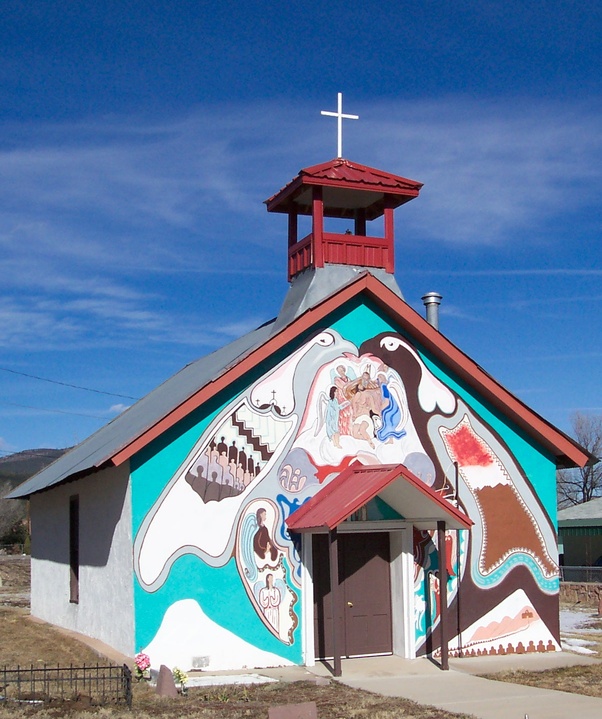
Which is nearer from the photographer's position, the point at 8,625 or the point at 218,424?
the point at 218,424

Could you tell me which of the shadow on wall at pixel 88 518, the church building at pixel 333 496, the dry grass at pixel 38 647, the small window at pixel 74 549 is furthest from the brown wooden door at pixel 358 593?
the small window at pixel 74 549

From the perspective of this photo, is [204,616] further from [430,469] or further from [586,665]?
[586,665]

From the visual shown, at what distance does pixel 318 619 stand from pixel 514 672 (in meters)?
3.23

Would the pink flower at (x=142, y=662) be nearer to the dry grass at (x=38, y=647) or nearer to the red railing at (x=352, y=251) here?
the dry grass at (x=38, y=647)

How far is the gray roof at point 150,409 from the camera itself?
52.8ft

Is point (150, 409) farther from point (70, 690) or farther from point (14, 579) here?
point (14, 579)

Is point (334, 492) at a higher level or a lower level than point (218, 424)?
lower

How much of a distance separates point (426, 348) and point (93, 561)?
7.17 meters

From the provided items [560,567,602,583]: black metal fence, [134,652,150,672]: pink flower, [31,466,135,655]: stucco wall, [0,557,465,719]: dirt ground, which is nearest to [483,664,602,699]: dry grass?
[0,557,465,719]: dirt ground

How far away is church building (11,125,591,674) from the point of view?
15453mm

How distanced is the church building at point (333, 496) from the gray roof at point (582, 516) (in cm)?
1955

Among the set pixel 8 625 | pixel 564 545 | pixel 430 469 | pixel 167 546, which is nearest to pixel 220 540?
pixel 167 546

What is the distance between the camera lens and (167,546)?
1543 cm

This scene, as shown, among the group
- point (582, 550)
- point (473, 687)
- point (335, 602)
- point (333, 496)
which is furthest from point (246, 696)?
point (582, 550)
